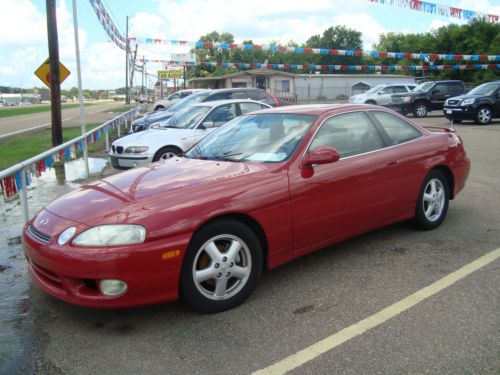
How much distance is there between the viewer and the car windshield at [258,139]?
4.19 m

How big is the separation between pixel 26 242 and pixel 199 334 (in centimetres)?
150

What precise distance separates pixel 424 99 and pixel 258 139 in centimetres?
2065

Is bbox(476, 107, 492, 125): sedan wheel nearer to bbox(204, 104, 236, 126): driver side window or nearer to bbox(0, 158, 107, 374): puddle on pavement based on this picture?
bbox(204, 104, 236, 126): driver side window

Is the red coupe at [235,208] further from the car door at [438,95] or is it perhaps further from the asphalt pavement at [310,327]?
the car door at [438,95]

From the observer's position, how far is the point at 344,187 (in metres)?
4.20

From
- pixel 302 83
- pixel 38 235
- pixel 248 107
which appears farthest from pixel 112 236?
pixel 302 83

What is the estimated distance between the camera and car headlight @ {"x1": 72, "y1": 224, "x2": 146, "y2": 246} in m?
3.11

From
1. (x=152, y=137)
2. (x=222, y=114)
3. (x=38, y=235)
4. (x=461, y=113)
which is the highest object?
(x=222, y=114)

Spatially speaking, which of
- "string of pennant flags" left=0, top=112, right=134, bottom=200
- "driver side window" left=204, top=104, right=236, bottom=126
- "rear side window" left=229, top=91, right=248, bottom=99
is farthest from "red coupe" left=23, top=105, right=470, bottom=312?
"rear side window" left=229, top=91, right=248, bottom=99

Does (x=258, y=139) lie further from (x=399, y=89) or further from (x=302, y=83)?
(x=302, y=83)

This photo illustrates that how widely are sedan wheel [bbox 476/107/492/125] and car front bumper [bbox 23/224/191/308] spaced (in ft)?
58.7


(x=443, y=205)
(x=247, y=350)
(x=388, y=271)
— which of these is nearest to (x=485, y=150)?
(x=443, y=205)

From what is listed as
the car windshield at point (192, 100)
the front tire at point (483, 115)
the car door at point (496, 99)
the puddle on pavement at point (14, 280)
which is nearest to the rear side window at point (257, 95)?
the car windshield at point (192, 100)

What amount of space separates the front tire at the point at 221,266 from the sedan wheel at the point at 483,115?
17.3m
